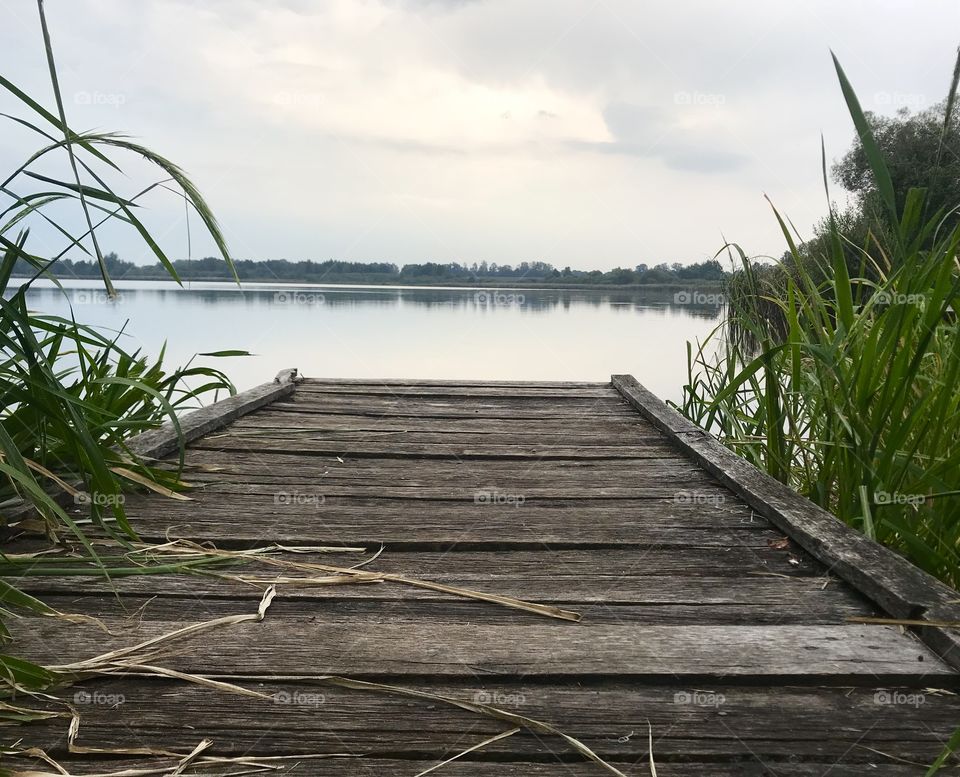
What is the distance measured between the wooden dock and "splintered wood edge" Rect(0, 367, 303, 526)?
0.27m

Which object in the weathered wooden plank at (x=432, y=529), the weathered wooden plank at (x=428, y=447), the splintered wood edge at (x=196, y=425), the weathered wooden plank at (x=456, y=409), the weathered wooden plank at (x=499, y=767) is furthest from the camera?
the weathered wooden plank at (x=456, y=409)

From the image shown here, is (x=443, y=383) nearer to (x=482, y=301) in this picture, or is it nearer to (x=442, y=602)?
(x=442, y=602)

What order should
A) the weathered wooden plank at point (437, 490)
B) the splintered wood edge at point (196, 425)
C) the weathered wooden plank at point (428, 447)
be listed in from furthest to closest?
the weathered wooden plank at point (428, 447) → the weathered wooden plank at point (437, 490) → the splintered wood edge at point (196, 425)

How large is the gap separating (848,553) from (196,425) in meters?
2.32

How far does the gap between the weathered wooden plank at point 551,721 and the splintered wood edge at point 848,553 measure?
20 cm

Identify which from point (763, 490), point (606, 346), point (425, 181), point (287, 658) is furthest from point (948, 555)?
point (425, 181)

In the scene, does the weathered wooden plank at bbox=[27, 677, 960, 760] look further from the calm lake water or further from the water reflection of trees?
the water reflection of trees

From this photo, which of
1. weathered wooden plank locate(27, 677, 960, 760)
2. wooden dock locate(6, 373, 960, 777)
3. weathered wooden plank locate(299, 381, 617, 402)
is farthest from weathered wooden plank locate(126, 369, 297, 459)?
weathered wooden plank locate(27, 677, 960, 760)

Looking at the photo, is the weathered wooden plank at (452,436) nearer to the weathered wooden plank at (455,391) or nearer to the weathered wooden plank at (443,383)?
Result: the weathered wooden plank at (455,391)

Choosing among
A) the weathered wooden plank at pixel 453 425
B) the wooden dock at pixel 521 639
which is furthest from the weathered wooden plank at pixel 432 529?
the weathered wooden plank at pixel 453 425

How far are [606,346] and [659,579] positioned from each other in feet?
41.9

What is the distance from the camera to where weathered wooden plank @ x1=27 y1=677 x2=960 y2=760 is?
0.89 metres

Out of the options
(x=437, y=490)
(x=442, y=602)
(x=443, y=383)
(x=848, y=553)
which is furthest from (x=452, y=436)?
(x=848, y=553)

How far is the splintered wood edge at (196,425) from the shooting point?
5.84 feet
